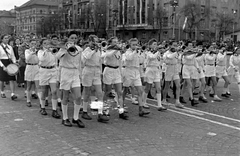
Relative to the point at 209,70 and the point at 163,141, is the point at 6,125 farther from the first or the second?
the point at 209,70

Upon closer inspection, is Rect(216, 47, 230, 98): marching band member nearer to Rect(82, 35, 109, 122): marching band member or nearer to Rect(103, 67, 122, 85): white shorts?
Rect(103, 67, 122, 85): white shorts

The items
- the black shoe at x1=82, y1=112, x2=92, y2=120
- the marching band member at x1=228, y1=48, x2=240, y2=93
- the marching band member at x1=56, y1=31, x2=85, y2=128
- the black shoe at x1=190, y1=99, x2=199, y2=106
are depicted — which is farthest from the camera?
the marching band member at x1=228, y1=48, x2=240, y2=93

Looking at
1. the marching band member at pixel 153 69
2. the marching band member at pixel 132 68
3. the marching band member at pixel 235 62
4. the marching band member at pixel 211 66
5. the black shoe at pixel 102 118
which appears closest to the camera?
the black shoe at pixel 102 118

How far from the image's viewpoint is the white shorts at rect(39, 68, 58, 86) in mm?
8492

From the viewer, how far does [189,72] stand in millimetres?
10727

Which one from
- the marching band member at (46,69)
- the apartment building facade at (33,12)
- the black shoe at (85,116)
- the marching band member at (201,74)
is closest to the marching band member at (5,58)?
the marching band member at (46,69)

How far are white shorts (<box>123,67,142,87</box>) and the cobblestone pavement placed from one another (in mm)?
914

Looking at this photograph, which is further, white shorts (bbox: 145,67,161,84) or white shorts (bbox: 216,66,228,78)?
white shorts (bbox: 216,66,228,78)

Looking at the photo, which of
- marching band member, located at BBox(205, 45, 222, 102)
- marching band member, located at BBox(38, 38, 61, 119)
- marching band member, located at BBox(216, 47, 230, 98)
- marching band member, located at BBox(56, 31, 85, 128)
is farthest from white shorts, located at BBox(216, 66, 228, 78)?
marching band member, located at BBox(56, 31, 85, 128)

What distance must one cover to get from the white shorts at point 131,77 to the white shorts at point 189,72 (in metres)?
2.39

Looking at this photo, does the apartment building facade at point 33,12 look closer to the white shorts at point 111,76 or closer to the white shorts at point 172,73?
the white shorts at point 172,73

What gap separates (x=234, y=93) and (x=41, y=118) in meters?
8.71

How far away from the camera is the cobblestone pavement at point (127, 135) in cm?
577

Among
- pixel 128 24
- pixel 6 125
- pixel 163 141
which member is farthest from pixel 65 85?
pixel 128 24
